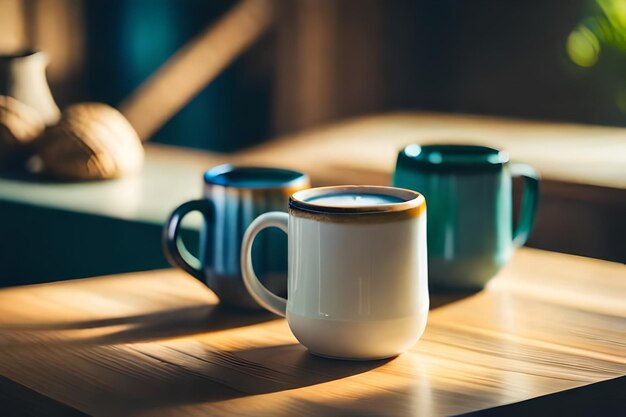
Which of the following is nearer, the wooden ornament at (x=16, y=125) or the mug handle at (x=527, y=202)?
the mug handle at (x=527, y=202)

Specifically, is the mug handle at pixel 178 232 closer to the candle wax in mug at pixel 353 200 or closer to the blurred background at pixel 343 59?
the candle wax in mug at pixel 353 200

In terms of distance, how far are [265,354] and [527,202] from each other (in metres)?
0.43

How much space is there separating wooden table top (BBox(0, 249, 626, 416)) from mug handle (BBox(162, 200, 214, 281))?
0.05 metres

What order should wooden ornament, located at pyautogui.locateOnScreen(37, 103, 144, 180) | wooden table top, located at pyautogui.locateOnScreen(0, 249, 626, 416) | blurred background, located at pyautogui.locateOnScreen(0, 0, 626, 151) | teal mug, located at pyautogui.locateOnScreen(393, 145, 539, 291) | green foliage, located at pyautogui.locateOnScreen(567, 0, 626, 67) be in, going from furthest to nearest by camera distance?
1. blurred background, located at pyautogui.locateOnScreen(0, 0, 626, 151)
2. green foliage, located at pyautogui.locateOnScreen(567, 0, 626, 67)
3. wooden ornament, located at pyautogui.locateOnScreen(37, 103, 144, 180)
4. teal mug, located at pyautogui.locateOnScreen(393, 145, 539, 291)
5. wooden table top, located at pyautogui.locateOnScreen(0, 249, 626, 416)

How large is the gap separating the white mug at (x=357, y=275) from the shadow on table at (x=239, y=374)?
0.06 ft

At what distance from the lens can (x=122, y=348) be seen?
0.93m

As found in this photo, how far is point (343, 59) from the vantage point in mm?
3283

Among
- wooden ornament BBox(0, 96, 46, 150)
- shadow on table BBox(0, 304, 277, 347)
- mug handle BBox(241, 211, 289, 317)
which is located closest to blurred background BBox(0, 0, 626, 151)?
wooden ornament BBox(0, 96, 46, 150)

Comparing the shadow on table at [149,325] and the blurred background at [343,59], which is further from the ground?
the blurred background at [343,59]

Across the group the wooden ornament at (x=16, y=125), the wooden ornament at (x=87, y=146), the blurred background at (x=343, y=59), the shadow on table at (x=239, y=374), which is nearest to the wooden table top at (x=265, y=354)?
the shadow on table at (x=239, y=374)

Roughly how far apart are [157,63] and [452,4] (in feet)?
3.59

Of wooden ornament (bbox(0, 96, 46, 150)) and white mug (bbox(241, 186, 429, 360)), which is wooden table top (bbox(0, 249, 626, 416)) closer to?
white mug (bbox(241, 186, 429, 360))

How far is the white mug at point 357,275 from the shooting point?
845mm

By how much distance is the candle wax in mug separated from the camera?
89cm
